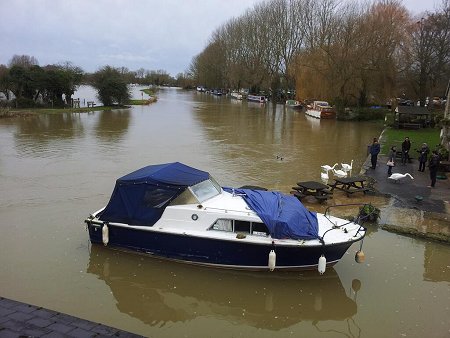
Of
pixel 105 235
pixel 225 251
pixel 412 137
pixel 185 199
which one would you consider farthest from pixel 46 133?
pixel 412 137

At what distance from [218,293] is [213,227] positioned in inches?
62.2

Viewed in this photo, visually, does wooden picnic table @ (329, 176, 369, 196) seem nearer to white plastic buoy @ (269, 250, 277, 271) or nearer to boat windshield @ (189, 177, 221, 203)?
boat windshield @ (189, 177, 221, 203)

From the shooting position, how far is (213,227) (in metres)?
10.1

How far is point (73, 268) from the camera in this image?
33.4ft

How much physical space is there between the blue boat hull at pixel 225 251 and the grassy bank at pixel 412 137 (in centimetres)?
1738

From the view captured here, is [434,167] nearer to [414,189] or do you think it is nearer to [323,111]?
[414,189]

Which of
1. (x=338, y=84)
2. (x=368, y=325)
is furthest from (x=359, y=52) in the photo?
(x=368, y=325)

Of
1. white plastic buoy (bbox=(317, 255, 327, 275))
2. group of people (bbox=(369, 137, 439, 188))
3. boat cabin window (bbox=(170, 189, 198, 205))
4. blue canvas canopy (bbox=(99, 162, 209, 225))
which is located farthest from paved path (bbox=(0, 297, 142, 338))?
group of people (bbox=(369, 137, 439, 188))

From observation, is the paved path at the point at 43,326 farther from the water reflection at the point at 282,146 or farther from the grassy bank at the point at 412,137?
the grassy bank at the point at 412,137

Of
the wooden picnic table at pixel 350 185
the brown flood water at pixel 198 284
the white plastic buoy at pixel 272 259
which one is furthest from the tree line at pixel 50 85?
the white plastic buoy at pixel 272 259

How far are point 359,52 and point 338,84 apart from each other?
13.2 feet

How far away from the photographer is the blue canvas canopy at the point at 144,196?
1054cm

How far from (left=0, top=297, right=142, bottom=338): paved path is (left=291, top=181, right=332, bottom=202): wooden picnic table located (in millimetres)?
9785

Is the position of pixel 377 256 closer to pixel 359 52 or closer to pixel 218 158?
pixel 218 158
